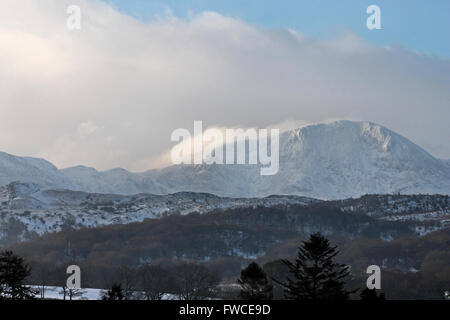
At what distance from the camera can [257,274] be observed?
10500 centimetres
